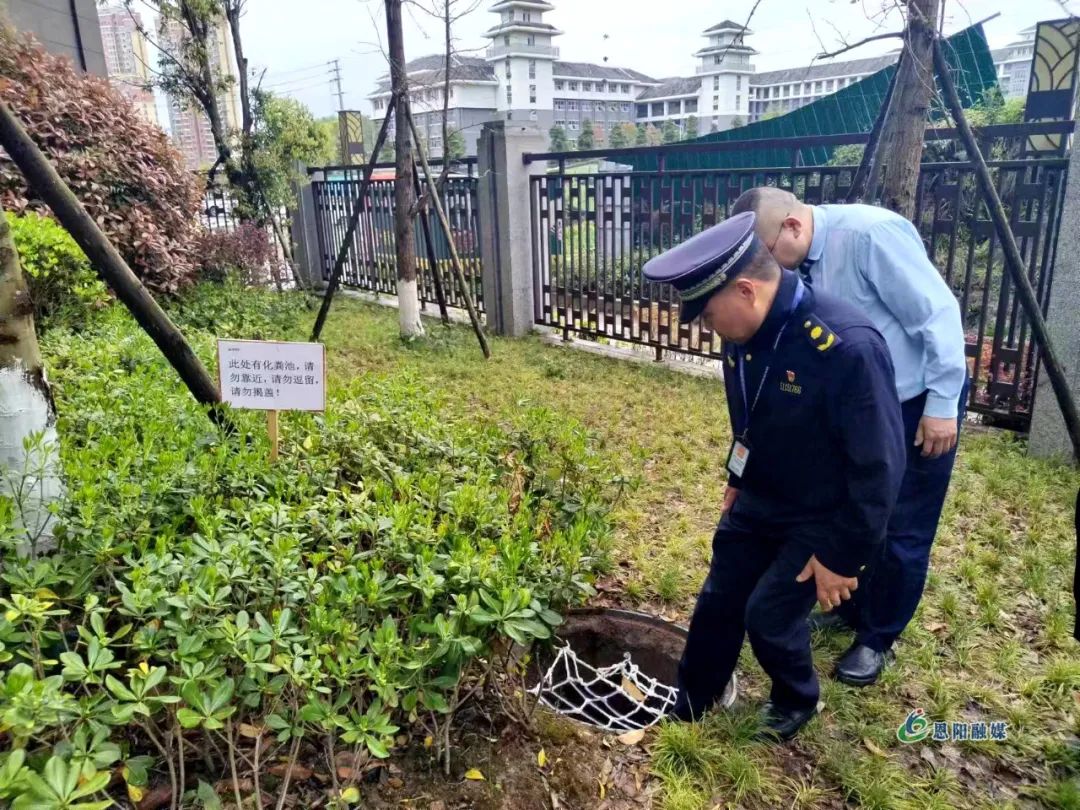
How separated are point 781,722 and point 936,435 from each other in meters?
1.04

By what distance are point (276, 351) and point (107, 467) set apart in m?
0.72

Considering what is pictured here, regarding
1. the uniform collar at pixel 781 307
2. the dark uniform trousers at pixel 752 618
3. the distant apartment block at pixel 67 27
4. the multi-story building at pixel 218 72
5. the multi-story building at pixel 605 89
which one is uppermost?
the multi-story building at pixel 605 89

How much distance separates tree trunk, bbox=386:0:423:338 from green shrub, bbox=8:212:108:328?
2625 mm

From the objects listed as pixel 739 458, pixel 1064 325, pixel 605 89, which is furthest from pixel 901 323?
pixel 605 89

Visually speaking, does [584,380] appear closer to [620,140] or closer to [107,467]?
[107,467]

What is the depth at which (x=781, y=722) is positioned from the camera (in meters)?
2.41

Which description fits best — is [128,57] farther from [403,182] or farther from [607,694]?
[607,694]

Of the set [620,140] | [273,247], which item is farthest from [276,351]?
[620,140]

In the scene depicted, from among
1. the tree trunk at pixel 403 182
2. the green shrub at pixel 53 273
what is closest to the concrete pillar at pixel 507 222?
the tree trunk at pixel 403 182

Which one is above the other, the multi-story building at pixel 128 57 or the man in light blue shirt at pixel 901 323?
the multi-story building at pixel 128 57

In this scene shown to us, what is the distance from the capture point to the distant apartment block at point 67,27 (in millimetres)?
10039

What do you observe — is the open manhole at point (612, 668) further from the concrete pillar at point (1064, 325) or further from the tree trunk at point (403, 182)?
the tree trunk at point (403, 182)

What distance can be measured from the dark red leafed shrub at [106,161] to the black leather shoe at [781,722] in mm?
6516

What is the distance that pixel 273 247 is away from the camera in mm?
10031
